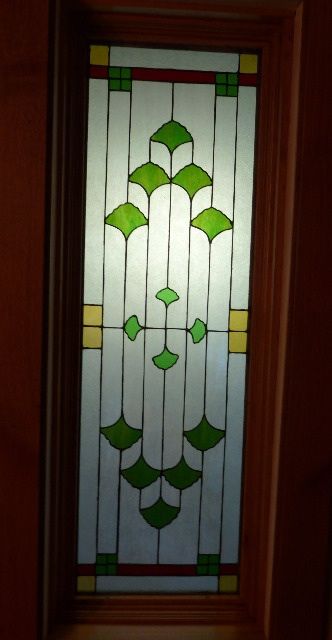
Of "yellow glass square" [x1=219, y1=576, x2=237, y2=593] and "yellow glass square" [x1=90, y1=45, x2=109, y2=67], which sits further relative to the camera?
"yellow glass square" [x1=219, y1=576, x2=237, y2=593]

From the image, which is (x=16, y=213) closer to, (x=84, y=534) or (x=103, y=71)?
(x=103, y=71)

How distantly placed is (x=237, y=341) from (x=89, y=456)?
1.40ft

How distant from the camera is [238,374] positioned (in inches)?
67.6

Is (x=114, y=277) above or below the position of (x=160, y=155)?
below

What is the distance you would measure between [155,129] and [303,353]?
1.93 feet

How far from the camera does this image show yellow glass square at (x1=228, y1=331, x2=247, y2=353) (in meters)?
1.71

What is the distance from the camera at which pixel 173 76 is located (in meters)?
1.67

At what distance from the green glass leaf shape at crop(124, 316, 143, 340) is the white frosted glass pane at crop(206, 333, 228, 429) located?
163 mm

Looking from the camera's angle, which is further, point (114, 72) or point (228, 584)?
point (228, 584)

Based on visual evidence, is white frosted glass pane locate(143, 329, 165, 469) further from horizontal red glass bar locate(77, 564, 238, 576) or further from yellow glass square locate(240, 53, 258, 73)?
yellow glass square locate(240, 53, 258, 73)

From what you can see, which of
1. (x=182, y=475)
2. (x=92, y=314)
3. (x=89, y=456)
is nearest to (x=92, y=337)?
(x=92, y=314)

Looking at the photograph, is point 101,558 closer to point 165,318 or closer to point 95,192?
point 165,318

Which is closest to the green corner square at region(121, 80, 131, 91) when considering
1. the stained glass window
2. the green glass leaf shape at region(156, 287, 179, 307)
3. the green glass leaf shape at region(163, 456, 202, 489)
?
the stained glass window

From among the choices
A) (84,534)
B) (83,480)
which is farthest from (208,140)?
(84,534)
